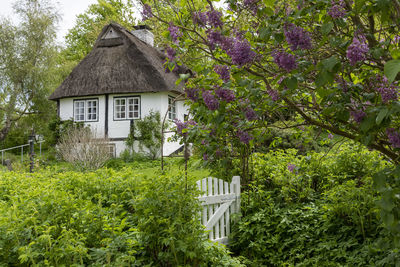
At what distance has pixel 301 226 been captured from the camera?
4.89m

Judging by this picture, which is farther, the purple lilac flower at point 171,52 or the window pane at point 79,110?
the window pane at point 79,110

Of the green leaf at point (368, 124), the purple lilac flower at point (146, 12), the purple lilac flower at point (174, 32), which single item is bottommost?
the green leaf at point (368, 124)

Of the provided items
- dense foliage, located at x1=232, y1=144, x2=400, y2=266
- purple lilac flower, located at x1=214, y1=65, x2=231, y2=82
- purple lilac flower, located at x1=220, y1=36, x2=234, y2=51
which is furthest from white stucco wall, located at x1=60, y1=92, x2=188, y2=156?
purple lilac flower, located at x1=220, y1=36, x2=234, y2=51

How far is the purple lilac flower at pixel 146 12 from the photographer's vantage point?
302 centimetres

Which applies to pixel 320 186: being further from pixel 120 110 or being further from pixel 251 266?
pixel 120 110

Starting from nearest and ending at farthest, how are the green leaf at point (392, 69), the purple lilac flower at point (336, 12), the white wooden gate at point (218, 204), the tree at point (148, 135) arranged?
the green leaf at point (392, 69)
the purple lilac flower at point (336, 12)
the white wooden gate at point (218, 204)
the tree at point (148, 135)

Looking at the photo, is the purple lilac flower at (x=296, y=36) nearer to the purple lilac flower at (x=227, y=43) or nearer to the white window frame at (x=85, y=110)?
the purple lilac flower at (x=227, y=43)

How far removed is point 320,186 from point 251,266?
5.72ft

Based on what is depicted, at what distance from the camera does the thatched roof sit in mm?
16281

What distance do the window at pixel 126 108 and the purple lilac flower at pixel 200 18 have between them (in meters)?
13.8

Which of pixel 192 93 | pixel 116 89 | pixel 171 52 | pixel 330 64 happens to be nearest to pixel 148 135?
pixel 116 89

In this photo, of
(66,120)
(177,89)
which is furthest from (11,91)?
(177,89)

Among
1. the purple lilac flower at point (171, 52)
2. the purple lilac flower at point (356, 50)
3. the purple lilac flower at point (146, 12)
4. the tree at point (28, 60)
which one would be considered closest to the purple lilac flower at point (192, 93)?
the purple lilac flower at point (171, 52)

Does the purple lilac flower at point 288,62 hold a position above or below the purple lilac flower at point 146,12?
below
